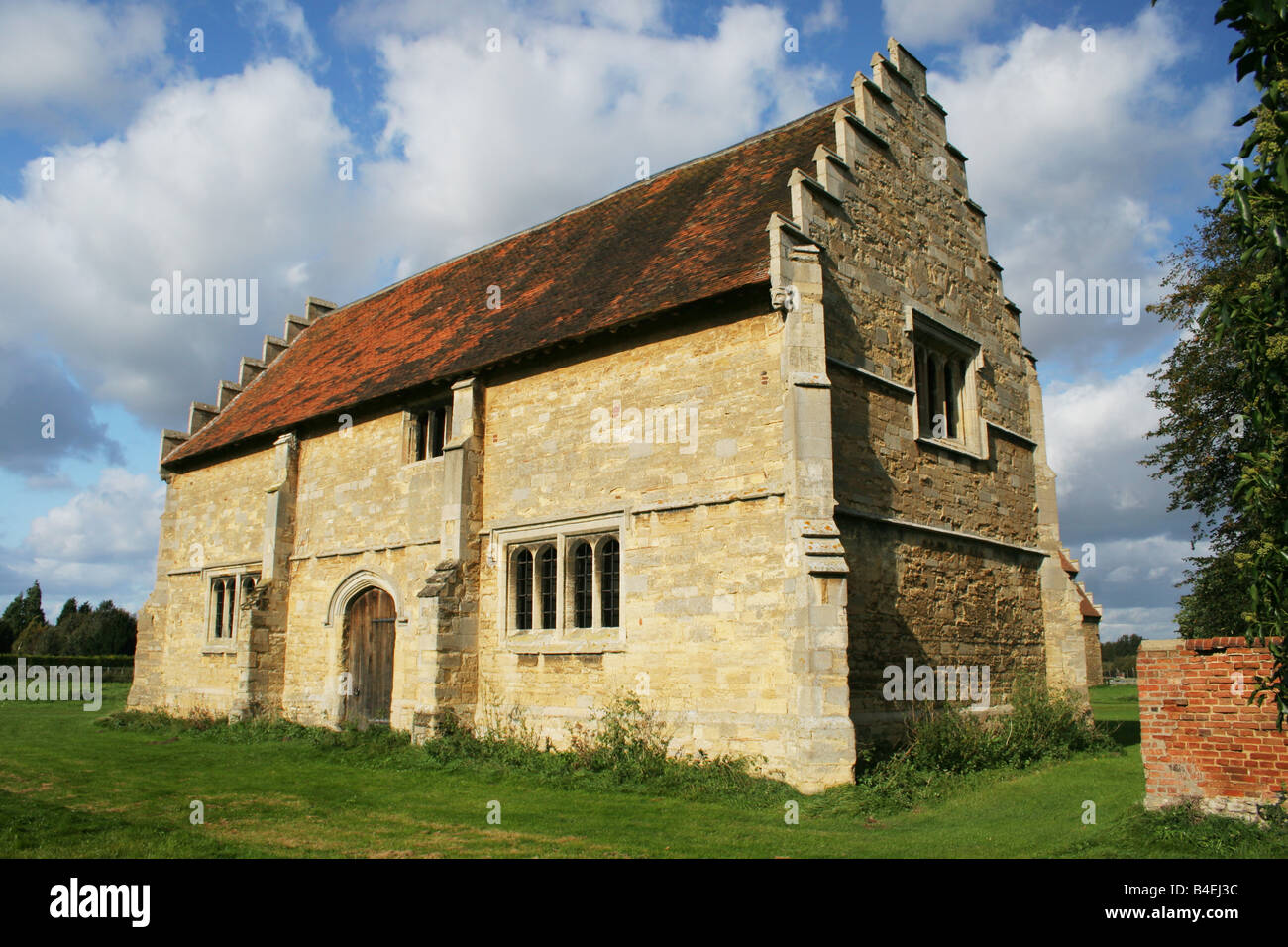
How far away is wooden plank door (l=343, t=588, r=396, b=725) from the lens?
58.6ft

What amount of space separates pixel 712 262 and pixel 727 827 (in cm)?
851

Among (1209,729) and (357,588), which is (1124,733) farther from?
(357,588)

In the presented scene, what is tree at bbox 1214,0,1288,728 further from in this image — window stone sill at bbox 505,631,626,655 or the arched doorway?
the arched doorway

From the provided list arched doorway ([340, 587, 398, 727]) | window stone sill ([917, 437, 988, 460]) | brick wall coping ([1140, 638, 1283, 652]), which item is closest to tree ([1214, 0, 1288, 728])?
brick wall coping ([1140, 638, 1283, 652])

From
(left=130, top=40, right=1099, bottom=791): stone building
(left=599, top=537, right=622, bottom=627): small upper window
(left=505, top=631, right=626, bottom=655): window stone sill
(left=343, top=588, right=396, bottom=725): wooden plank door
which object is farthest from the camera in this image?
(left=343, top=588, right=396, bottom=725): wooden plank door

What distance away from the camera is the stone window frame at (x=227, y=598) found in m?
21.7

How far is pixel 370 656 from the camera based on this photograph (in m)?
18.2

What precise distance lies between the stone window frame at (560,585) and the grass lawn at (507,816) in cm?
219

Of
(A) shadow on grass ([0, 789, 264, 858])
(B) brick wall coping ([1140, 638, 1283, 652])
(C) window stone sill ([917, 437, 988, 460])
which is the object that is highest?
(C) window stone sill ([917, 437, 988, 460])

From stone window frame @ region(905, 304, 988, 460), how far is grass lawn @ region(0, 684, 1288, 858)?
18.2 feet

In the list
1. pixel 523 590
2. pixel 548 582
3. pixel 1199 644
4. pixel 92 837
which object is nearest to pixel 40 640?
pixel 523 590
